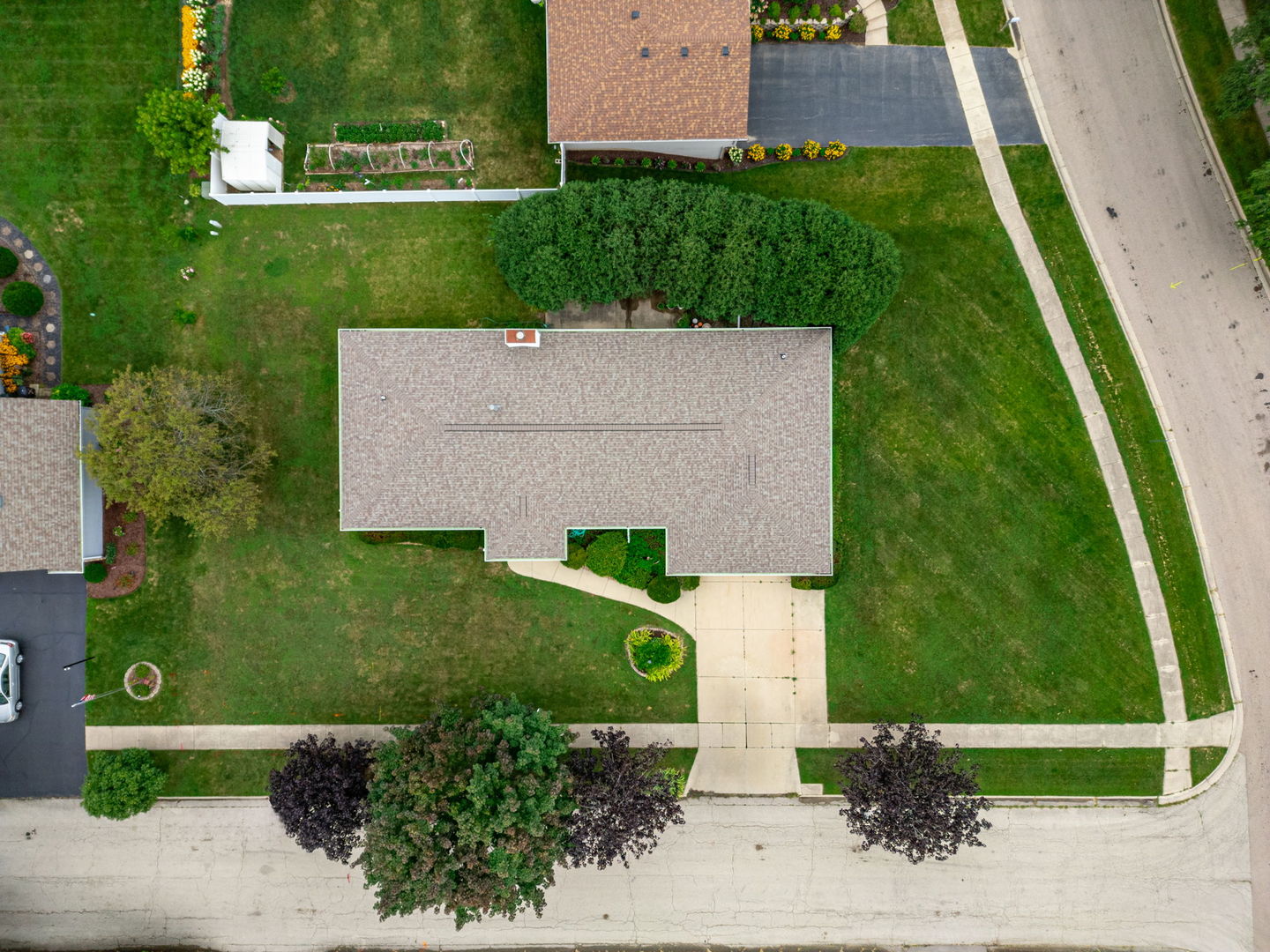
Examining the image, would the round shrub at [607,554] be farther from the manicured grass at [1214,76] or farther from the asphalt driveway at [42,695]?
the manicured grass at [1214,76]

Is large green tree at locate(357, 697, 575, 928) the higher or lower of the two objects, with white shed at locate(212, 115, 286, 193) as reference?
lower

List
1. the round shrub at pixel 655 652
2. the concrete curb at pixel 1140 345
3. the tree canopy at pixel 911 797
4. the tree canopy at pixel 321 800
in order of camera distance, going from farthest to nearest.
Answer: the concrete curb at pixel 1140 345
the round shrub at pixel 655 652
the tree canopy at pixel 321 800
the tree canopy at pixel 911 797

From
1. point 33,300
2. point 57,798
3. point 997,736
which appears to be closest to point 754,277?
point 997,736

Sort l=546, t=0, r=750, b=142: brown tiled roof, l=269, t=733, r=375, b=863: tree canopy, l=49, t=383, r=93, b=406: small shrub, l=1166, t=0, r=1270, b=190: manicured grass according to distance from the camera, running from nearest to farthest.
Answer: l=269, t=733, r=375, b=863: tree canopy, l=546, t=0, r=750, b=142: brown tiled roof, l=49, t=383, r=93, b=406: small shrub, l=1166, t=0, r=1270, b=190: manicured grass

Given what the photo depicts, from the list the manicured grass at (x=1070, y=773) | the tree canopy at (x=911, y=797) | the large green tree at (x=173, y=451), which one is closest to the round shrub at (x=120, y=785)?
the large green tree at (x=173, y=451)

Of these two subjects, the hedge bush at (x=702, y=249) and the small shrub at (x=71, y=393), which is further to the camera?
the small shrub at (x=71, y=393)

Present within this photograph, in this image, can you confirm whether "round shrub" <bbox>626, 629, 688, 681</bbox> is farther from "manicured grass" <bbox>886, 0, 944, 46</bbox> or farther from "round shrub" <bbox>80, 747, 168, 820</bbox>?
"manicured grass" <bbox>886, 0, 944, 46</bbox>

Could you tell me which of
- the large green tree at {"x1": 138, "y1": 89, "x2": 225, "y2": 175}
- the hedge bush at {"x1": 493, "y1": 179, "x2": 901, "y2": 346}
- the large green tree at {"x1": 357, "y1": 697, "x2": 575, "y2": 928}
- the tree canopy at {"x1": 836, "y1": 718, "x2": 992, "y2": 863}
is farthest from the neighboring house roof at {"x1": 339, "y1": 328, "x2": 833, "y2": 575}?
the large green tree at {"x1": 138, "y1": 89, "x2": 225, "y2": 175}
